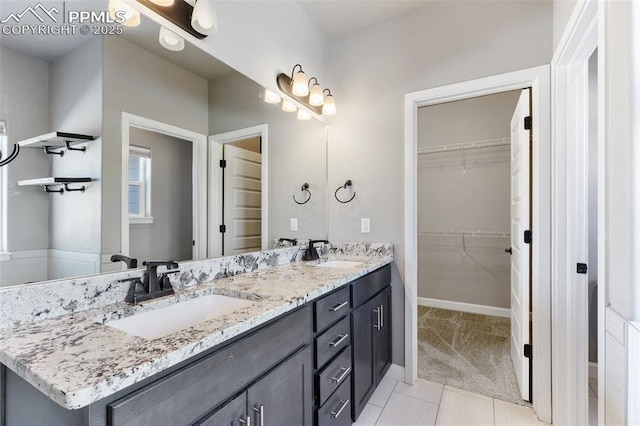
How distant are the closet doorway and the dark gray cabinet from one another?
0.64m

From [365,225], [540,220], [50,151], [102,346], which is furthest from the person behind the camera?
[365,225]

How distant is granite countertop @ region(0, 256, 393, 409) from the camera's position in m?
0.58

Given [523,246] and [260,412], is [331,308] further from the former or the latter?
[523,246]

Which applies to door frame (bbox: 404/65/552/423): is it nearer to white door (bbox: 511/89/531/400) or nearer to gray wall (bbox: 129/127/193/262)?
white door (bbox: 511/89/531/400)

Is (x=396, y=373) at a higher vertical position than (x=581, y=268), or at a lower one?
lower

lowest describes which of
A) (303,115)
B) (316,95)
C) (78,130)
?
(78,130)

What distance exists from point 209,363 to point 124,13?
1321 mm

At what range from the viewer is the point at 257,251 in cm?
184

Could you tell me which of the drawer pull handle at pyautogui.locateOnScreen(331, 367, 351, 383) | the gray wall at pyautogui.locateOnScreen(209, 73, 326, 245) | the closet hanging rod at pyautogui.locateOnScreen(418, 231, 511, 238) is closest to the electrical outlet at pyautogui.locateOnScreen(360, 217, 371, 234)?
the gray wall at pyautogui.locateOnScreen(209, 73, 326, 245)

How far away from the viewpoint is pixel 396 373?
217 centimetres

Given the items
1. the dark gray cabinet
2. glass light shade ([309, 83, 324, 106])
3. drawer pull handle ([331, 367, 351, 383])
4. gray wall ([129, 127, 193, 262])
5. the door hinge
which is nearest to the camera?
gray wall ([129, 127, 193, 262])

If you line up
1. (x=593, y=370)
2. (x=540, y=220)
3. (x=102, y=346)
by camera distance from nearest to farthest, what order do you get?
(x=102, y=346) → (x=540, y=220) → (x=593, y=370)

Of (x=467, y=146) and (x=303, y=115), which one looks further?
(x=467, y=146)

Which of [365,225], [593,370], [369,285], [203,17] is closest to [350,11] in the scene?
[203,17]
